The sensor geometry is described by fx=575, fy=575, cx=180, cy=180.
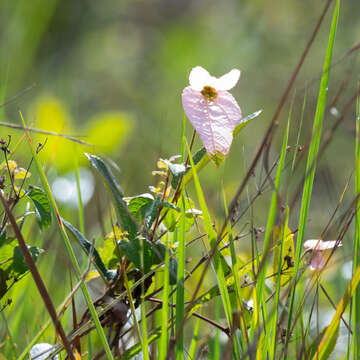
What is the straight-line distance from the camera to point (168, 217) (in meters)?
0.67

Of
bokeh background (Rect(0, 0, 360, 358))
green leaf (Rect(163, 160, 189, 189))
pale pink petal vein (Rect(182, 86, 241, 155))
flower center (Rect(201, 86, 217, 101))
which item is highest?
bokeh background (Rect(0, 0, 360, 358))

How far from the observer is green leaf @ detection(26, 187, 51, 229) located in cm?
61

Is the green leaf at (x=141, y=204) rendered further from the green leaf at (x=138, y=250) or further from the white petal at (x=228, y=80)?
the white petal at (x=228, y=80)

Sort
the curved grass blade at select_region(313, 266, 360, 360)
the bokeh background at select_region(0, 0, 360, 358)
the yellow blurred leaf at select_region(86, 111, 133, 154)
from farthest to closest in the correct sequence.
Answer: the bokeh background at select_region(0, 0, 360, 358) → the yellow blurred leaf at select_region(86, 111, 133, 154) → the curved grass blade at select_region(313, 266, 360, 360)

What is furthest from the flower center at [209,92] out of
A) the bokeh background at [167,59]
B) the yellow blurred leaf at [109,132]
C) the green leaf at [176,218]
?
the bokeh background at [167,59]

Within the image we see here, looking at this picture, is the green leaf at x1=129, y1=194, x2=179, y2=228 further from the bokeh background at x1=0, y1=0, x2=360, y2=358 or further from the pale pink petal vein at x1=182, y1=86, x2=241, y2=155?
the bokeh background at x1=0, y1=0, x2=360, y2=358

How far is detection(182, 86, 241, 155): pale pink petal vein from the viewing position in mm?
609

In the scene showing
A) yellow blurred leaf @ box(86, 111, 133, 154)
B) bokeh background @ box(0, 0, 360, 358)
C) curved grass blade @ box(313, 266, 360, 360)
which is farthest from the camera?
bokeh background @ box(0, 0, 360, 358)

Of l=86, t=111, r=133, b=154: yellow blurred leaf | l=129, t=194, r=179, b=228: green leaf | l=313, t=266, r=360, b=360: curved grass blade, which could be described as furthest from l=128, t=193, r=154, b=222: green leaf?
l=86, t=111, r=133, b=154: yellow blurred leaf

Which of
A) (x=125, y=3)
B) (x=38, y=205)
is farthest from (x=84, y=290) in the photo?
(x=125, y=3)

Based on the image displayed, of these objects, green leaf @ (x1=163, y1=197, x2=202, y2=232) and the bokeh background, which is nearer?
green leaf @ (x1=163, y1=197, x2=202, y2=232)

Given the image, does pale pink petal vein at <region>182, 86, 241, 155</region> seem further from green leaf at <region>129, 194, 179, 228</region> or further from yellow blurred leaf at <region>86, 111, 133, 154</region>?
yellow blurred leaf at <region>86, 111, 133, 154</region>

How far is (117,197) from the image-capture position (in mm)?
610

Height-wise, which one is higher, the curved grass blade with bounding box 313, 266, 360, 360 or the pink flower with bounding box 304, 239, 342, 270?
the pink flower with bounding box 304, 239, 342, 270
